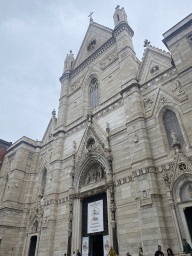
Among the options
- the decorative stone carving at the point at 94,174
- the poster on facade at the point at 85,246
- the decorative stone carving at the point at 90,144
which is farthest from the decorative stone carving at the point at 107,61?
the poster on facade at the point at 85,246

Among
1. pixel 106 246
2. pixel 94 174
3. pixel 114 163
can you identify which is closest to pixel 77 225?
pixel 106 246

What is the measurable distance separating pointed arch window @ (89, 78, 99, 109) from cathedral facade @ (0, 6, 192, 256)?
0.14 m

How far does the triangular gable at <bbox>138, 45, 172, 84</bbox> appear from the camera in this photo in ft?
49.2

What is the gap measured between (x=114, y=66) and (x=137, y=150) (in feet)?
32.6

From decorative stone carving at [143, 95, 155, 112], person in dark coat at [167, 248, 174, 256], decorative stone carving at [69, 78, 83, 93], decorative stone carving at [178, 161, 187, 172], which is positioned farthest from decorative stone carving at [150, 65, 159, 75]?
person in dark coat at [167, 248, 174, 256]

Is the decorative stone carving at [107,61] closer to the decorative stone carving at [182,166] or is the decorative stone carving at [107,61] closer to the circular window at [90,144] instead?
the circular window at [90,144]

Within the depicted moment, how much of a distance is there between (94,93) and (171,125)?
34.9ft

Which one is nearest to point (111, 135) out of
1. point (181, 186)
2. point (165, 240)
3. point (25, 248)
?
point (181, 186)

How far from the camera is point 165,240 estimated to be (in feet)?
33.0

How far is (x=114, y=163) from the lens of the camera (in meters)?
14.8

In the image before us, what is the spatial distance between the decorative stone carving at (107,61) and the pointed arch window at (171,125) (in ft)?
30.8

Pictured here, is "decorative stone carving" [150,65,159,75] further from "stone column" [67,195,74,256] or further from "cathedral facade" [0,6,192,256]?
"stone column" [67,195,74,256]

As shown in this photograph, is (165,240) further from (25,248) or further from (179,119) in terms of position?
(25,248)

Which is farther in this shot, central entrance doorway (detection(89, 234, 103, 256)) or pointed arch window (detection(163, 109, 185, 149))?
central entrance doorway (detection(89, 234, 103, 256))
